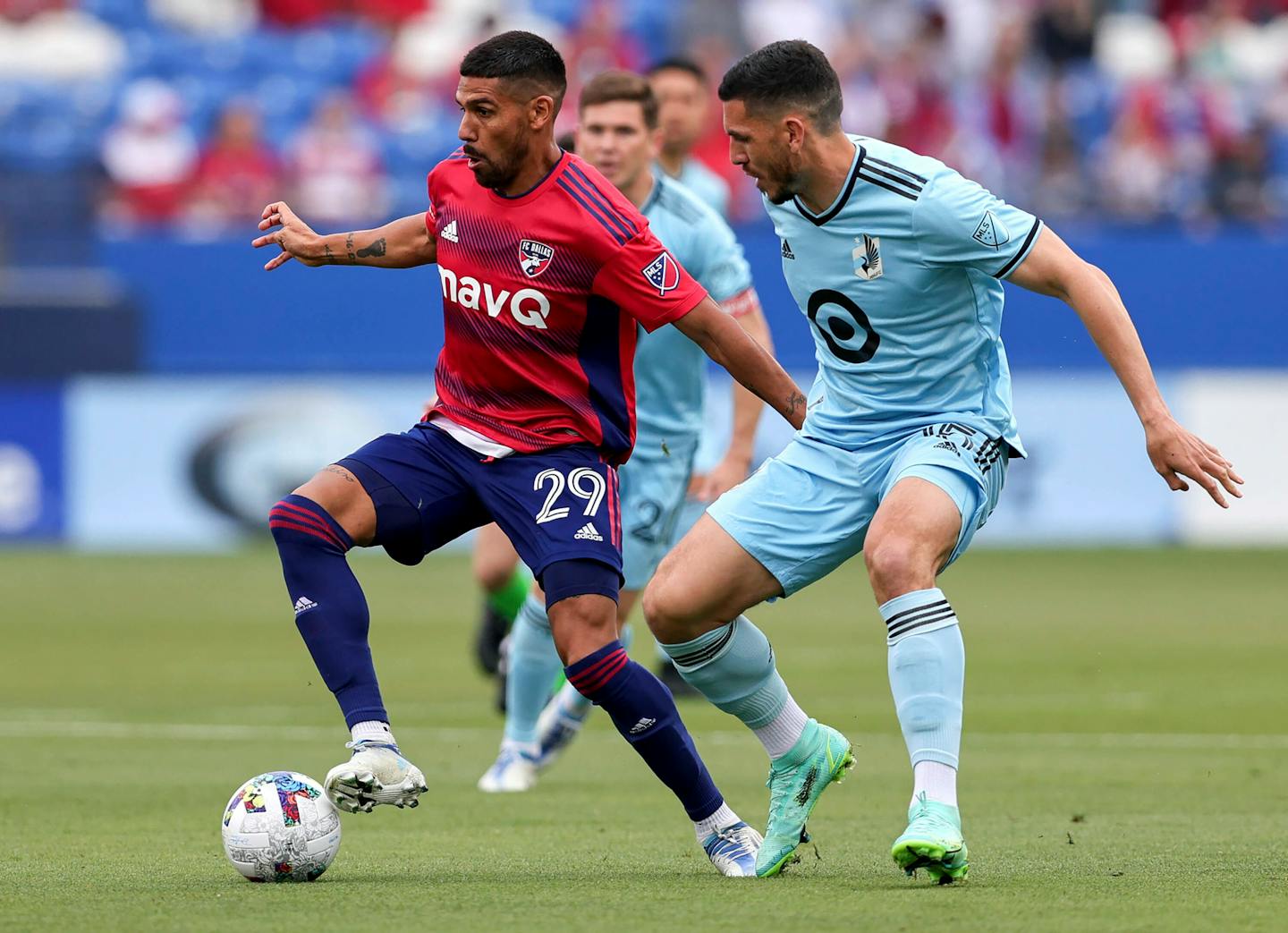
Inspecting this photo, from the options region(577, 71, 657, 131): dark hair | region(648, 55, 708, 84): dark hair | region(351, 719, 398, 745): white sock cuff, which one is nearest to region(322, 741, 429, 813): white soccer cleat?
region(351, 719, 398, 745): white sock cuff

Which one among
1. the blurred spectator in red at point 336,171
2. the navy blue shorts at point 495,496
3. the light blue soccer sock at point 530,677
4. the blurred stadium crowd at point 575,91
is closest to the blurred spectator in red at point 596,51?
the blurred stadium crowd at point 575,91

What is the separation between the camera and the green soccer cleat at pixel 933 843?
5230 millimetres

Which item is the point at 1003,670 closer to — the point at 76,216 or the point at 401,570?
the point at 401,570

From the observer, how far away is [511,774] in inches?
317

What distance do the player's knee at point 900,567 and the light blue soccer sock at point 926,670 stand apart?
1.0 inches

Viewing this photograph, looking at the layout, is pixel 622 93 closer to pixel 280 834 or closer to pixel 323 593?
pixel 323 593

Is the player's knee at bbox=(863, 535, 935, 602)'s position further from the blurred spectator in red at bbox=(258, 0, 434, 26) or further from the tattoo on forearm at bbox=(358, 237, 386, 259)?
the blurred spectator in red at bbox=(258, 0, 434, 26)

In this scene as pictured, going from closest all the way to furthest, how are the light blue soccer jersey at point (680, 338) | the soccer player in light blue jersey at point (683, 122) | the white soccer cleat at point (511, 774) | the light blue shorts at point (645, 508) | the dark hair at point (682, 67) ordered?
the white soccer cleat at point (511, 774)
the light blue soccer jersey at point (680, 338)
the light blue shorts at point (645, 508)
the soccer player in light blue jersey at point (683, 122)
the dark hair at point (682, 67)

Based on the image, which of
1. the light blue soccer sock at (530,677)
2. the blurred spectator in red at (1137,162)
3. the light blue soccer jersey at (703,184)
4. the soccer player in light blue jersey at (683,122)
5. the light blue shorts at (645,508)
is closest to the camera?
the light blue soccer sock at (530,677)

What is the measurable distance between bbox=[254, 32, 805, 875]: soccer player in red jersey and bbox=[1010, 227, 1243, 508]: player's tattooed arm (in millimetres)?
802

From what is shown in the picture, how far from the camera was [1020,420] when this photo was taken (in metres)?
18.8

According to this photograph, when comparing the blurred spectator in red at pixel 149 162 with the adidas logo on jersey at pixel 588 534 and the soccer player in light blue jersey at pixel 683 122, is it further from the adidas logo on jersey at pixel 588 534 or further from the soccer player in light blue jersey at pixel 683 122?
the adidas logo on jersey at pixel 588 534

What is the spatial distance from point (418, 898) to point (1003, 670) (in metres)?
7.12

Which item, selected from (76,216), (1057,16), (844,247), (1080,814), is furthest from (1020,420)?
(844,247)
